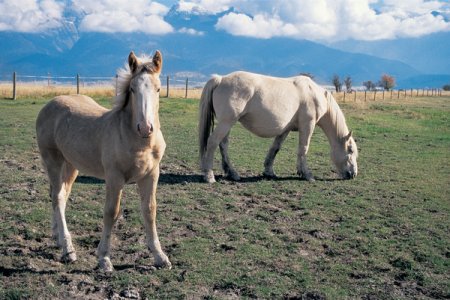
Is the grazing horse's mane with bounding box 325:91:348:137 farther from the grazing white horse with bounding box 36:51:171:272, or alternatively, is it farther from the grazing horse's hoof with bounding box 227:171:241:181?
the grazing white horse with bounding box 36:51:171:272

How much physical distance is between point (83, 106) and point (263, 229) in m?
2.80

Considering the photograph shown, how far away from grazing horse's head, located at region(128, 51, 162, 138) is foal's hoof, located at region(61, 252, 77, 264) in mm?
1702

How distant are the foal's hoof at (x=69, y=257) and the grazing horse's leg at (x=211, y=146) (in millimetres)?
4132

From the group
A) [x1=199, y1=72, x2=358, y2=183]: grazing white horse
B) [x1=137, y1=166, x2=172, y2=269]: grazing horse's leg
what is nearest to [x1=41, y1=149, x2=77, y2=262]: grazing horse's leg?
[x1=137, y1=166, x2=172, y2=269]: grazing horse's leg

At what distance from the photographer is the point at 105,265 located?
16.4 feet

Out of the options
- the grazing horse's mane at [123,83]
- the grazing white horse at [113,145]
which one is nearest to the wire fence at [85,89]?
the grazing white horse at [113,145]

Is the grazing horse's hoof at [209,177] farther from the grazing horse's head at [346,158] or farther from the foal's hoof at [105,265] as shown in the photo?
the foal's hoof at [105,265]

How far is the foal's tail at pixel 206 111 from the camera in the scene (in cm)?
930

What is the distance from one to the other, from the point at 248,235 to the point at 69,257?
222 centimetres

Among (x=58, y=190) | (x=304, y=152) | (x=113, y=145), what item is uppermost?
(x=113, y=145)

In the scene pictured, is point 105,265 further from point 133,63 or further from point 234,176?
point 234,176

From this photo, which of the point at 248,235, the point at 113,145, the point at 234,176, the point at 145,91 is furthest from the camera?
the point at 234,176

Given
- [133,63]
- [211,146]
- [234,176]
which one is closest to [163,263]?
[133,63]

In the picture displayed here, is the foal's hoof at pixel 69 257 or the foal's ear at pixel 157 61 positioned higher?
the foal's ear at pixel 157 61
